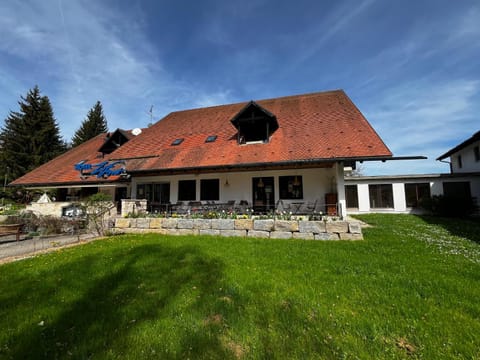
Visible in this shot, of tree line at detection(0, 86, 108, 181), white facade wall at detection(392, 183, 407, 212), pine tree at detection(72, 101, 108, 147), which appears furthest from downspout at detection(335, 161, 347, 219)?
tree line at detection(0, 86, 108, 181)

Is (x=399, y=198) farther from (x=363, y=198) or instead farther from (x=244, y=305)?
(x=244, y=305)

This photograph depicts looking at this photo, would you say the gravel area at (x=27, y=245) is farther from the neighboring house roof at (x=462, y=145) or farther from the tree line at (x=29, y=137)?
the tree line at (x=29, y=137)

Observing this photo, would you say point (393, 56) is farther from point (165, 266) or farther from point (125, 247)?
point (125, 247)

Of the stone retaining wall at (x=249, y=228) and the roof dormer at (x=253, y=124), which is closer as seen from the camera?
the stone retaining wall at (x=249, y=228)

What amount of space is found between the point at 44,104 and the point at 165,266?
156ft

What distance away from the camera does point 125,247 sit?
22.6 feet

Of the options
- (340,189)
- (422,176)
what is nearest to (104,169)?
(340,189)

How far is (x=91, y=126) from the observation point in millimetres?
40094

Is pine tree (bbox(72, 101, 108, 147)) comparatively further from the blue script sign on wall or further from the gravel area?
the gravel area

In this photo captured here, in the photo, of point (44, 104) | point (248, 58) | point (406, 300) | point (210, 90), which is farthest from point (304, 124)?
point (44, 104)

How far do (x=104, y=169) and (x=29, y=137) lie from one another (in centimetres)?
3224

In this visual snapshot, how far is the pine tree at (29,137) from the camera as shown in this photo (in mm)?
33188

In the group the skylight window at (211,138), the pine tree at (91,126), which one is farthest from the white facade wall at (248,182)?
the pine tree at (91,126)

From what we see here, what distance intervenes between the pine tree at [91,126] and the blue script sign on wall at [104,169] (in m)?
29.8
